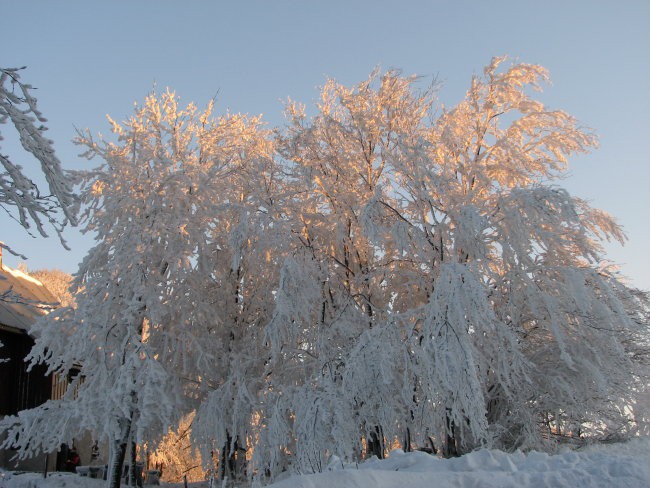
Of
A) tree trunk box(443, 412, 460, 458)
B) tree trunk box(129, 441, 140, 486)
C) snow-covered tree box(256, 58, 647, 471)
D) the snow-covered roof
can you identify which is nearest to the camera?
snow-covered tree box(256, 58, 647, 471)

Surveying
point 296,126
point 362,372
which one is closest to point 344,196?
point 296,126

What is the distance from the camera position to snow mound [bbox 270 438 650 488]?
5594 mm

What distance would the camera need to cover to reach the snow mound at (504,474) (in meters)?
5.59

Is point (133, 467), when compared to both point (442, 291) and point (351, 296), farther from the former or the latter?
point (442, 291)

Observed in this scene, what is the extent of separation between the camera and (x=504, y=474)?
597 centimetres

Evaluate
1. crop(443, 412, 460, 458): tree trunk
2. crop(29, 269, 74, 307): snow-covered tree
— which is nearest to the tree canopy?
crop(443, 412, 460, 458): tree trunk

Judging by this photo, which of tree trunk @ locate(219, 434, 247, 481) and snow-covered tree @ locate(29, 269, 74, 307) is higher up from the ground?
snow-covered tree @ locate(29, 269, 74, 307)

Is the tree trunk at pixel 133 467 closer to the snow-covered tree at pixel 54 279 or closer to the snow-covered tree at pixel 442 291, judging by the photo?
the snow-covered tree at pixel 442 291

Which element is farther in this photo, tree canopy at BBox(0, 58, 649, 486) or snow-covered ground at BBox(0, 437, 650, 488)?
tree canopy at BBox(0, 58, 649, 486)

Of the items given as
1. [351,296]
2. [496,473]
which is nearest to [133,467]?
[351,296]

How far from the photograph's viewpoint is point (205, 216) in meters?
15.6

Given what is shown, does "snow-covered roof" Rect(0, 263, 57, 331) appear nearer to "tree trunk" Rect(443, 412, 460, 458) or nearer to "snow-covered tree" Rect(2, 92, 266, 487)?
"snow-covered tree" Rect(2, 92, 266, 487)

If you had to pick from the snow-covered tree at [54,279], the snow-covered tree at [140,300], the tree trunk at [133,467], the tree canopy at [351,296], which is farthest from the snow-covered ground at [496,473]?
the snow-covered tree at [54,279]

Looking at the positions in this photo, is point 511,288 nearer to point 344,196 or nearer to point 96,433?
point 344,196
